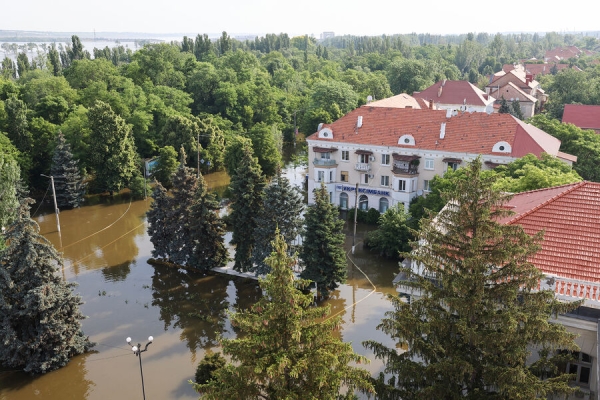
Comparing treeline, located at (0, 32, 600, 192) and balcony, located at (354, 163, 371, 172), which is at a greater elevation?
treeline, located at (0, 32, 600, 192)

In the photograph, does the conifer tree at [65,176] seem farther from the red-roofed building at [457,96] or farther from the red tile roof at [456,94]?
the red tile roof at [456,94]

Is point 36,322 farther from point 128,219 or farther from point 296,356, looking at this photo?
point 128,219

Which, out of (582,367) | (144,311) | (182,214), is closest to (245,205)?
(182,214)

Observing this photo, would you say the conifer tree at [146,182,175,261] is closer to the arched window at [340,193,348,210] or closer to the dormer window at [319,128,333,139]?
the dormer window at [319,128,333,139]

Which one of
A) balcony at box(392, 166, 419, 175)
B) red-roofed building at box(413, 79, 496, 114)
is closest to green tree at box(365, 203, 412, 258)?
balcony at box(392, 166, 419, 175)

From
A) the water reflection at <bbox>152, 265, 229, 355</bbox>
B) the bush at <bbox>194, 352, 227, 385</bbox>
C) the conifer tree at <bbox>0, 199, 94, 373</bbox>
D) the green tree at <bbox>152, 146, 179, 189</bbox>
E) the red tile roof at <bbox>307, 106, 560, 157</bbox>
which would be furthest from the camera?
the green tree at <bbox>152, 146, 179, 189</bbox>

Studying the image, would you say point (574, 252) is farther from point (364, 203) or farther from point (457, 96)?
point (457, 96)

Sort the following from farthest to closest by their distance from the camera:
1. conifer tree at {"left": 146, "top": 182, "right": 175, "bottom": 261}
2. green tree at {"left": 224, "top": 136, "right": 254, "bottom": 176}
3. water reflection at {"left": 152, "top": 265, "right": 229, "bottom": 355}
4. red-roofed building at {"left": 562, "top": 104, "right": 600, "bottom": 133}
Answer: red-roofed building at {"left": 562, "top": 104, "right": 600, "bottom": 133} → green tree at {"left": 224, "top": 136, "right": 254, "bottom": 176} → conifer tree at {"left": 146, "top": 182, "right": 175, "bottom": 261} → water reflection at {"left": 152, "top": 265, "right": 229, "bottom": 355}
